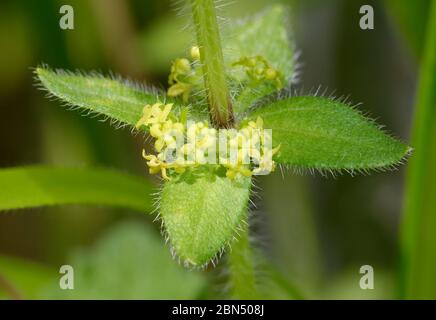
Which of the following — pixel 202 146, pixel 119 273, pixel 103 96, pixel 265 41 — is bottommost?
pixel 119 273

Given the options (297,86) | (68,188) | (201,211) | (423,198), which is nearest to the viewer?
(201,211)

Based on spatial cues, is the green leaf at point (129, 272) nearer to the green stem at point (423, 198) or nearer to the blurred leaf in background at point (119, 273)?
the blurred leaf in background at point (119, 273)

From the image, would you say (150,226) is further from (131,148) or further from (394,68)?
(394,68)

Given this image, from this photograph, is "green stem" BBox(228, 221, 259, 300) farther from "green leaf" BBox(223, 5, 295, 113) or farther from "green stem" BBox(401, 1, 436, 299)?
"green stem" BBox(401, 1, 436, 299)

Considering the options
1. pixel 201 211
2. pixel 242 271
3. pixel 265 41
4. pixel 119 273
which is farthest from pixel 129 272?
pixel 201 211

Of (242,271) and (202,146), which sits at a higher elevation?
(202,146)

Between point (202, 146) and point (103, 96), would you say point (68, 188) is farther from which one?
point (202, 146)
